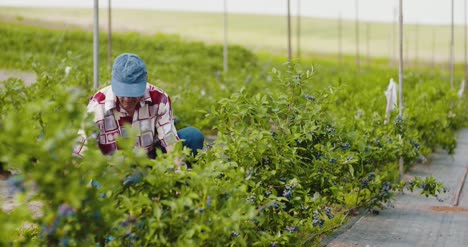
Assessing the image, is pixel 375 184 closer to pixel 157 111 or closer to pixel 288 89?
pixel 288 89

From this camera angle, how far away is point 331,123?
7273 millimetres

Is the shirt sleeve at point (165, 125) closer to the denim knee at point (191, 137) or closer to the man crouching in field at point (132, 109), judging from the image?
the man crouching in field at point (132, 109)

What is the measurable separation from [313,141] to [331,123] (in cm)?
51

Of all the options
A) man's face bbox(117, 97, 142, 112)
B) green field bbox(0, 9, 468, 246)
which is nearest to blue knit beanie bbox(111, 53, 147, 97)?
man's face bbox(117, 97, 142, 112)

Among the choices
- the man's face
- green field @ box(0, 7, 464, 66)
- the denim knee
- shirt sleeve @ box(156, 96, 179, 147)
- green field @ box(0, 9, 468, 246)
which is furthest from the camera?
green field @ box(0, 7, 464, 66)

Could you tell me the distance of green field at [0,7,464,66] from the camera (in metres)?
71.8

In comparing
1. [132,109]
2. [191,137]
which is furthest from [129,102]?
[191,137]

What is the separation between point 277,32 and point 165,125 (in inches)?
3046

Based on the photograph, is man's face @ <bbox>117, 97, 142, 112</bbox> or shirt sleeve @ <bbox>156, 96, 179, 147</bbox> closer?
man's face @ <bbox>117, 97, 142, 112</bbox>

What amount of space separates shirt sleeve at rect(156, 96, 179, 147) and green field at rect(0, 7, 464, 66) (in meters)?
61.4

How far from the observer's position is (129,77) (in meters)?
5.04

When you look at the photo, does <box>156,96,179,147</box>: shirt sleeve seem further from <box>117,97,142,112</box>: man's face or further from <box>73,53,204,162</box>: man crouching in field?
<box>117,97,142,112</box>: man's face

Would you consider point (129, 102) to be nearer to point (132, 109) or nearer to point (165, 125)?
point (132, 109)

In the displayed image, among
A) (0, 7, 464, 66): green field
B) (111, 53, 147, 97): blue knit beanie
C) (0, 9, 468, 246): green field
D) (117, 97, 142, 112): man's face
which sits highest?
(0, 7, 464, 66): green field
